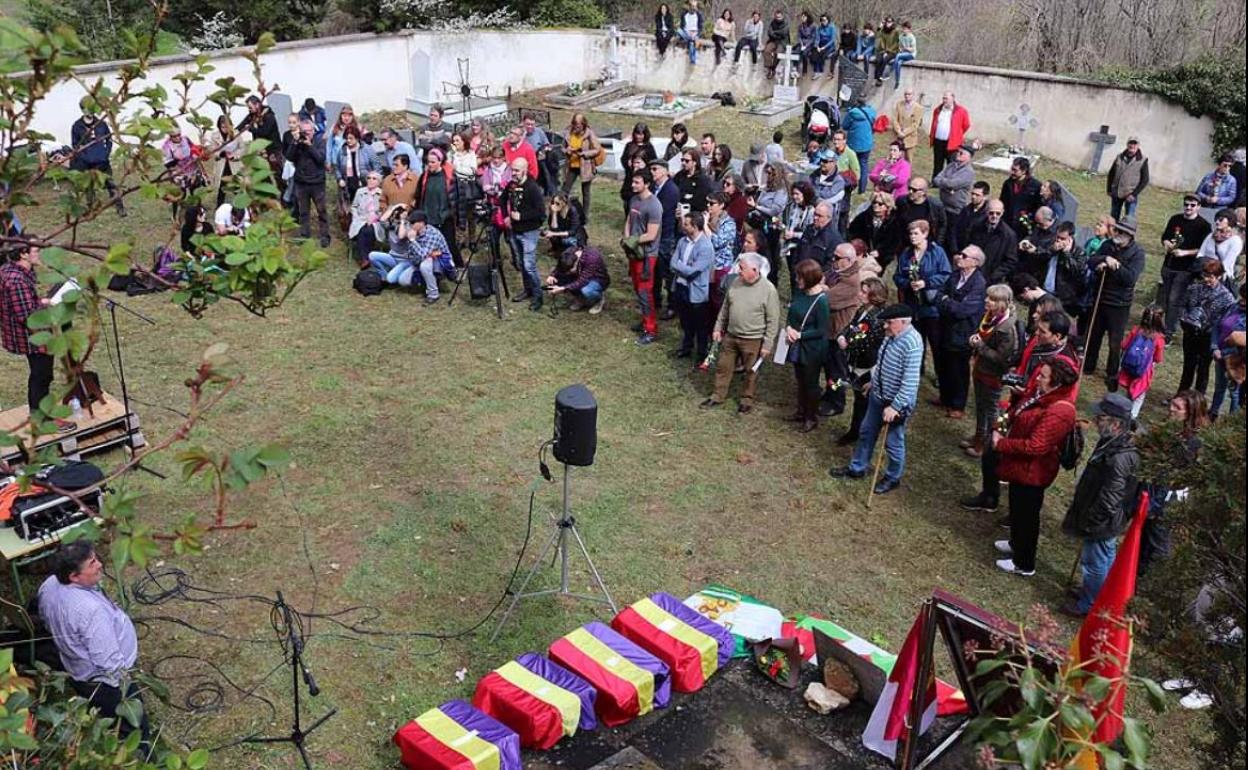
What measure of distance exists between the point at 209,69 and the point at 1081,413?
29.2 feet

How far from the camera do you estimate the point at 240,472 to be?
3250 mm

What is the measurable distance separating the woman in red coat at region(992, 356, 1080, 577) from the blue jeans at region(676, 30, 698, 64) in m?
18.2

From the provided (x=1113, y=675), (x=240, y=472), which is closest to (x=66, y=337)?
(x=240, y=472)

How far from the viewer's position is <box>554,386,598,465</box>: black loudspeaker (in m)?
7.11

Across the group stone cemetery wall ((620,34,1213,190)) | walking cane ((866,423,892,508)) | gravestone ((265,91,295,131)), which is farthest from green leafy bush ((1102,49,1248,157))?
gravestone ((265,91,295,131))

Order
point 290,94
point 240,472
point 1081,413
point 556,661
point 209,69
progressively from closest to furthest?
point 240,472, point 209,69, point 556,661, point 1081,413, point 290,94

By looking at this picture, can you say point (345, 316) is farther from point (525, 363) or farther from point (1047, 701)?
point (1047, 701)

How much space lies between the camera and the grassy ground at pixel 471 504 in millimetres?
7371

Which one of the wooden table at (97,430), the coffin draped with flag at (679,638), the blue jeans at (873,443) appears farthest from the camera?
the blue jeans at (873,443)

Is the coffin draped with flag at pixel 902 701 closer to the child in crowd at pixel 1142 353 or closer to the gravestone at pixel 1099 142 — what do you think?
the child in crowd at pixel 1142 353

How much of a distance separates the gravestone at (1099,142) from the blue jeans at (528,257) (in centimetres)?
1150

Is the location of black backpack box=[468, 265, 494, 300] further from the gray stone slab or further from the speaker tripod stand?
the gray stone slab

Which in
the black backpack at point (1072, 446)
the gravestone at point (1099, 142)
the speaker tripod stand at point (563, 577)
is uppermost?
the gravestone at point (1099, 142)

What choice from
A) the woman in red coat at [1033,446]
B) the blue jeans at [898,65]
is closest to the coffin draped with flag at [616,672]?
the woman in red coat at [1033,446]
